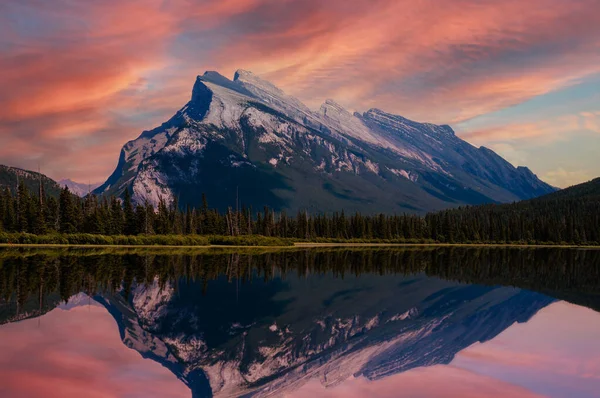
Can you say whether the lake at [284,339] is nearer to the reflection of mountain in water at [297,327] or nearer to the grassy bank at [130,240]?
the reflection of mountain in water at [297,327]

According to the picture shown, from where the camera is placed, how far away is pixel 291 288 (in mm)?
55875

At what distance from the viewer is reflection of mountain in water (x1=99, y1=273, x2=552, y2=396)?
25031 millimetres

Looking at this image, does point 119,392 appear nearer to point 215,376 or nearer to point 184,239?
point 215,376

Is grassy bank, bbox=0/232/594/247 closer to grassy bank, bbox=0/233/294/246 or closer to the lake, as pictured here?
grassy bank, bbox=0/233/294/246

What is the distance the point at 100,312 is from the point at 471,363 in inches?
899

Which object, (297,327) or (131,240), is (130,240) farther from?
(297,327)

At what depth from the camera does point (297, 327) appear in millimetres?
35719

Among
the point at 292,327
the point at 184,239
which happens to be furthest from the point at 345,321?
Answer: the point at 184,239

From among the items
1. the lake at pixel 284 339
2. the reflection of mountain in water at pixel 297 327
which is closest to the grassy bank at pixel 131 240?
the lake at pixel 284 339

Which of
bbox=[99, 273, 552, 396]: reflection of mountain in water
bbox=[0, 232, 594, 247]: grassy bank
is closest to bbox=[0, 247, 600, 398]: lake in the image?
bbox=[99, 273, 552, 396]: reflection of mountain in water

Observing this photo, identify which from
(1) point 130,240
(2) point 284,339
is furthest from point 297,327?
(1) point 130,240

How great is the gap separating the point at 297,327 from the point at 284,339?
13.9ft

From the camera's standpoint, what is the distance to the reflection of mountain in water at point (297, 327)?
25.0 metres

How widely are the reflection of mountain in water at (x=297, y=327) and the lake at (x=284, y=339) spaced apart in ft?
0.33
